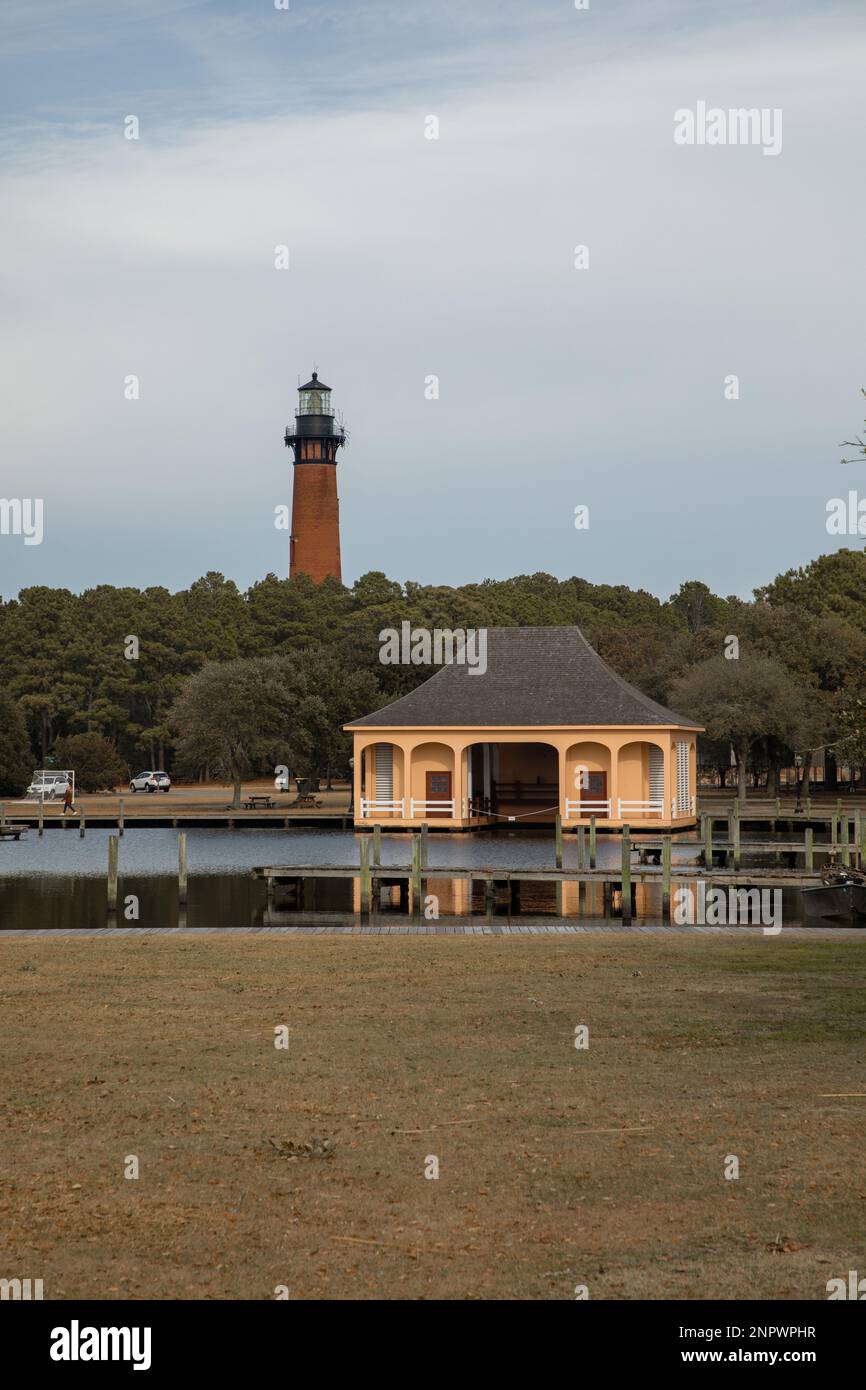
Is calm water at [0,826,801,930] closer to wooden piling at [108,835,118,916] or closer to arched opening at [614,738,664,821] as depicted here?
wooden piling at [108,835,118,916]

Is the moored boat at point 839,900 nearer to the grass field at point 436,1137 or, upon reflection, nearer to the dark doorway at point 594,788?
the grass field at point 436,1137

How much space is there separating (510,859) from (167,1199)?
3347 cm

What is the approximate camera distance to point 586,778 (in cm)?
5609

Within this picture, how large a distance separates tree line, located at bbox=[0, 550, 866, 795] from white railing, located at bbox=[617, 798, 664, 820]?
9.12 metres

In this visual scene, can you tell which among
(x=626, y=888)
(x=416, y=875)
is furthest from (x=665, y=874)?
(x=416, y=875)

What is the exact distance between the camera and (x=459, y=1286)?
22.8 feet

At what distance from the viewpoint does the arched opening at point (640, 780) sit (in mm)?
55281

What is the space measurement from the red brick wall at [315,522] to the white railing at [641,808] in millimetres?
49805

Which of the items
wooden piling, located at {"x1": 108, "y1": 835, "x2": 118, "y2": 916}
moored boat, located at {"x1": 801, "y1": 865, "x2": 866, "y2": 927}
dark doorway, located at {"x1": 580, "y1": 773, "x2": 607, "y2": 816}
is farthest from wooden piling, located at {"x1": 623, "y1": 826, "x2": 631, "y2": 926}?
dark doorway, located at {"x1": 580, "y1": 773, "x2": 607, "y2": 816}

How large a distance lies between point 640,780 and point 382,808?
967 cm

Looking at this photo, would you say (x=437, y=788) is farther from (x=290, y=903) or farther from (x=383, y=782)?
(x=290, y=903)

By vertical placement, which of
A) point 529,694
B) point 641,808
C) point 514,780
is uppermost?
point 529,694

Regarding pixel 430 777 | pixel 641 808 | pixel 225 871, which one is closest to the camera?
pixel 225 871

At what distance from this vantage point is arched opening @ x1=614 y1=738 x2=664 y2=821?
181 ft
